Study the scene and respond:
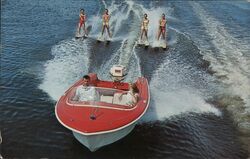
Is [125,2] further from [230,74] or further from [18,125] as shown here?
[18,125]

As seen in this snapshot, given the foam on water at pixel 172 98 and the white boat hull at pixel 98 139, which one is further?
the foam on water at pixel 172 98

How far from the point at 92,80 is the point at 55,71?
465 cm

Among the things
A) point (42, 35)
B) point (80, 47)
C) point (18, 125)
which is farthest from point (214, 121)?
point (42, 35)

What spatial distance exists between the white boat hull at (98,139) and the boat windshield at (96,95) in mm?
1339

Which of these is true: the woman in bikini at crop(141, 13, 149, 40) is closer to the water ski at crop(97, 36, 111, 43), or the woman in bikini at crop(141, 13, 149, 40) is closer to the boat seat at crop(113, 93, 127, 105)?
the water ski at crop(97, 36, 111, 43)

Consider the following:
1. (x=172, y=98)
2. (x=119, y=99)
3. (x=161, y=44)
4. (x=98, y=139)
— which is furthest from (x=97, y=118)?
(x=161, y=44)

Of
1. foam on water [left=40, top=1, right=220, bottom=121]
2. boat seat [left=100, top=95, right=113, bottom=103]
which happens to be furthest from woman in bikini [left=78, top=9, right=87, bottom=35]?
boat seat [left=100, top=95, right=113, bottom=103]

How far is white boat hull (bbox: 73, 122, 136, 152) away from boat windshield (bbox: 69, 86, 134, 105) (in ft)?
4.39

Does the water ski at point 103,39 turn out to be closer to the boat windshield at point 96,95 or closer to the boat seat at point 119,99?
the boat windshield at point 96,95

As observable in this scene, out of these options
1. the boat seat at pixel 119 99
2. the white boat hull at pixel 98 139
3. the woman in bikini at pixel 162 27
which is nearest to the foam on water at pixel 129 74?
the woman in bikini at pixel 162 27

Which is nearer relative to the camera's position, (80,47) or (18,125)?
(18,125)

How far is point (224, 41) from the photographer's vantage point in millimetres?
27609

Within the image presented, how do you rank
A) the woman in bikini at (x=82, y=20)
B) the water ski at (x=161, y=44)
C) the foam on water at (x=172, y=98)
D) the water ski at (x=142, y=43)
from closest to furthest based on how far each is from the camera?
the foam on water at (x=172, y=98)
the water ski at (x=161, y=44)
the water ski at (x=142, y=43)
the woman in bikini at (x=82, y=20)

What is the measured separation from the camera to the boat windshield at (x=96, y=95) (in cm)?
1562
